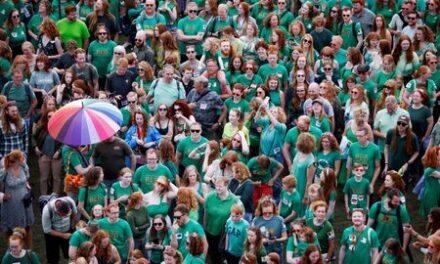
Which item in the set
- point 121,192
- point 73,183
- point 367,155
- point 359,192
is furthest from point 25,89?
point 359,192

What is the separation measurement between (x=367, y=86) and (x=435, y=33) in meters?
3.28

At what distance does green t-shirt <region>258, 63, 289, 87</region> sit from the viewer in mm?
21844

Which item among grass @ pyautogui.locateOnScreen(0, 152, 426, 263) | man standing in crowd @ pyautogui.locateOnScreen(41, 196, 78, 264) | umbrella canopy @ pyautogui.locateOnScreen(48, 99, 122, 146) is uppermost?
umbrella canopy @ pyautogui.locateOnScreen(48, 99, 122, 146)

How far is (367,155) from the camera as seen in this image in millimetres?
19188

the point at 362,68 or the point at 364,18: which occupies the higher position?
the point at 362,68

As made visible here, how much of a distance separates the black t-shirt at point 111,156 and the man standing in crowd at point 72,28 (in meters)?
4.76

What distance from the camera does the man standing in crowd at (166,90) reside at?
20.9 m

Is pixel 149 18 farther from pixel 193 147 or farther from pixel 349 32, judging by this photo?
pixel 193 147

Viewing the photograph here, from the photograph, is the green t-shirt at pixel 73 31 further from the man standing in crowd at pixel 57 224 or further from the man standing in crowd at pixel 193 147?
the man standing in crowd at pixel 57 224

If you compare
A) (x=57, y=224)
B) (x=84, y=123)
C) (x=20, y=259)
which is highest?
(x=84, y=123)

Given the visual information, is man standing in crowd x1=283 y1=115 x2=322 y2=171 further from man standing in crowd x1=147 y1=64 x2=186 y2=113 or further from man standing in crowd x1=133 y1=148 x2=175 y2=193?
man standing in crowd x1=147 y1=64 x2=186 y2=113

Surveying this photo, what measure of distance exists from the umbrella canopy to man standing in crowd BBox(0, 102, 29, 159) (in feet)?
3.40

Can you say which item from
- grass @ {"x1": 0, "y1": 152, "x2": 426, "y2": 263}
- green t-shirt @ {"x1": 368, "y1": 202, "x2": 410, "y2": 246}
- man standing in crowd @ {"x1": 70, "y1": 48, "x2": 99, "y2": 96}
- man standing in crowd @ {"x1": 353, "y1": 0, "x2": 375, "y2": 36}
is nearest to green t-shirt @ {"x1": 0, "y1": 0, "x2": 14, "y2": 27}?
man standing in crowd @ {"x1": 70, "y1": 48, "x2": 99, "y2": 96}

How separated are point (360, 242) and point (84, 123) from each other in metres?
3.84
